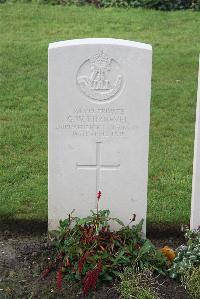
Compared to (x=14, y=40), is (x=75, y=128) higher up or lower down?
lower down

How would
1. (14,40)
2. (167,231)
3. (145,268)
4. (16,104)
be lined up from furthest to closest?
(14,40) < (16,104) < (167,231) < (145,268)

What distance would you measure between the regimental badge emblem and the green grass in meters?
1.37

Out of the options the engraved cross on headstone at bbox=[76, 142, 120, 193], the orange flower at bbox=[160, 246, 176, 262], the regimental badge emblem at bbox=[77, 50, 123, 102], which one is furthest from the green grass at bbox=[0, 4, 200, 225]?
the regimental badge emblem at bbox=[77, 50, 123, 102]

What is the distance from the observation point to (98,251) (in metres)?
5.77

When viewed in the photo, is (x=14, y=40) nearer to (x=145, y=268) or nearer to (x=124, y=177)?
(x=124, y=177)

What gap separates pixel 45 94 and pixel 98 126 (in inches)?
160

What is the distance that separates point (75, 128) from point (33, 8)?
840 centimetres

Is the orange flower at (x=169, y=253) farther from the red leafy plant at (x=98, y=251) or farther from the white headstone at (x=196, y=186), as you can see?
the white headstone at (x=196, y=186)

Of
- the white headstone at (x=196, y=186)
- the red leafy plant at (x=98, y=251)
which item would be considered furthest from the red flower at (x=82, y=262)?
the white headstone at (x=196, y=186)

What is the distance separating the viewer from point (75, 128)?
238 inches

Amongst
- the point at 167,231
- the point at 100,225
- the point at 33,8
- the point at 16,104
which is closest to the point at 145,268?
the point at 100,225

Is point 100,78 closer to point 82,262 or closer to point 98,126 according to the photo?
point 98,126

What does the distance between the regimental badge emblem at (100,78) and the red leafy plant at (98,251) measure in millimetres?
771

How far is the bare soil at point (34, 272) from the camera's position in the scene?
221 inches
